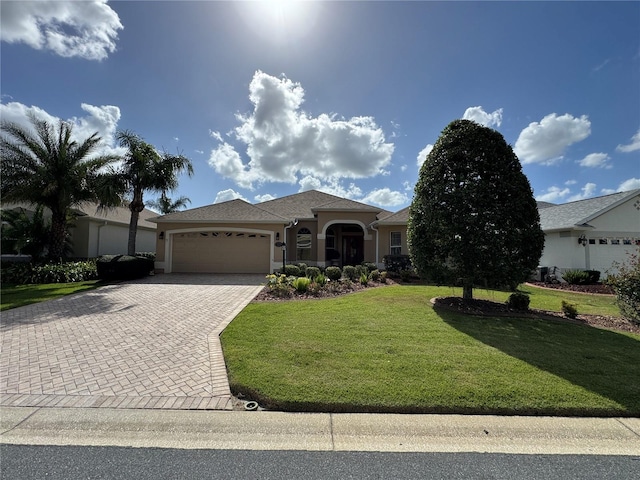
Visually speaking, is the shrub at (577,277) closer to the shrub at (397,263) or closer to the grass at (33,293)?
the shrub at (397,263)

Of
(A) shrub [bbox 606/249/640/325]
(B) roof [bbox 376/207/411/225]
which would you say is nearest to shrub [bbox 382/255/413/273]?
(B) roof [bbox 376/207/411/225]

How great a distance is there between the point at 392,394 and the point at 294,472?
5.18ft

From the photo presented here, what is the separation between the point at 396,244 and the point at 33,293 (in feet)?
54.2

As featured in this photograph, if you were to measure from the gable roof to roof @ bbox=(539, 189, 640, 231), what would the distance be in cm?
966

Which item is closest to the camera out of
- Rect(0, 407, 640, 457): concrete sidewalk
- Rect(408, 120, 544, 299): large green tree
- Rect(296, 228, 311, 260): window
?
Rect(0, 407, 640, 457): concrete sidewalk

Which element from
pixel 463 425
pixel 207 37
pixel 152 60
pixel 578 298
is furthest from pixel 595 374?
pixel 152 60

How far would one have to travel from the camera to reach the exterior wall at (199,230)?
16.7 meters

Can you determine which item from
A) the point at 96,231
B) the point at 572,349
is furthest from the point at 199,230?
the point at 572,349

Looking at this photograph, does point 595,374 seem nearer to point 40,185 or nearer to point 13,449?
point 13,449

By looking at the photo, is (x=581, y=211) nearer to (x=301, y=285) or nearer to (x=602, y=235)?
(x=602, y=235)

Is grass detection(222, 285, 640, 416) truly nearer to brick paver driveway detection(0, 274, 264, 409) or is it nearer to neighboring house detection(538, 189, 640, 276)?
brick paver driveway detection(0, 274, 264, 409)

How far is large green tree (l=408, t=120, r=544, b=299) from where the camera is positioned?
7.31 m

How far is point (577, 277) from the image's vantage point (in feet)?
44.6

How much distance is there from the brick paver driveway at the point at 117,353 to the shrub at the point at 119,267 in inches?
183
